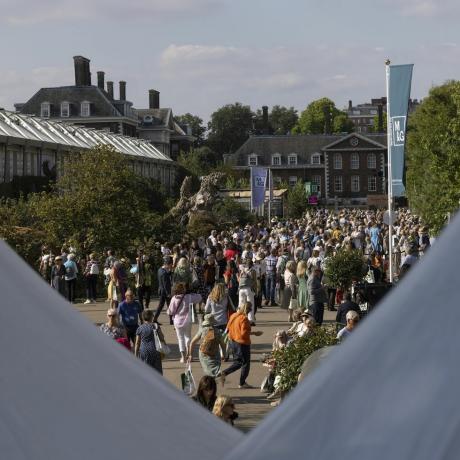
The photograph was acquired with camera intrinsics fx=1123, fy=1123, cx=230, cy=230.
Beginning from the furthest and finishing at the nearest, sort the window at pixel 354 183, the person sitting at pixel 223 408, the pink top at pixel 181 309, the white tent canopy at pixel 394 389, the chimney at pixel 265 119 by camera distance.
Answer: the chimney at pixel 265 119 → the window at pixel 354 183 → the pink top at pixel 181 309 → the person sitting at pixel 223 408 → the white tent canopy at pixel 394 389

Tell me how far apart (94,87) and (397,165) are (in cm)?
7929

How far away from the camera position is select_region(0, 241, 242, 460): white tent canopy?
184cm

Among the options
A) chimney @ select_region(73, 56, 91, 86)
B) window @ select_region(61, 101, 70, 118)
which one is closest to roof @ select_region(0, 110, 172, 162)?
window @ select_region(61, 101, 70, 118)

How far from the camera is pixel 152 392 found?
214 centimetres

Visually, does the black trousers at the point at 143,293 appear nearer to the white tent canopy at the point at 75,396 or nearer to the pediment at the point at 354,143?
the white tent canopy at the point at 75,396

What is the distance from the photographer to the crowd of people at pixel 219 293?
12.3m

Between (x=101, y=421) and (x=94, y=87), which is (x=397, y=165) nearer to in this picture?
(x=101, y=421)

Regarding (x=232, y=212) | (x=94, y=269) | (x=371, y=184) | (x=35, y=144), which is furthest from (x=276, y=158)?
(x=94, y=269)

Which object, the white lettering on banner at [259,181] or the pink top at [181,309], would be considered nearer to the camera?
the pink top at [181,309]

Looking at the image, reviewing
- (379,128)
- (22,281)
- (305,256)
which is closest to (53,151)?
(305,256)

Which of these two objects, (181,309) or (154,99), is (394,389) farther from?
(154,99)

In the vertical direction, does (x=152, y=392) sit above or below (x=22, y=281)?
below

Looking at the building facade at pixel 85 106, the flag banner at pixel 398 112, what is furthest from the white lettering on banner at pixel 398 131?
the building facade at pixel 85 106

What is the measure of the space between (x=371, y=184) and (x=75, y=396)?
413ft
